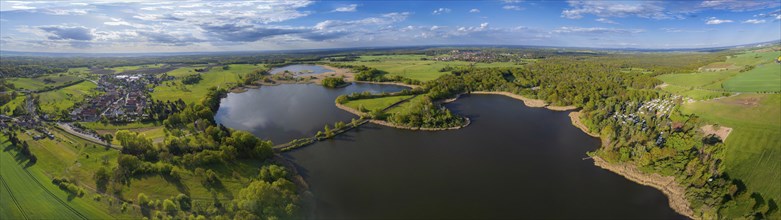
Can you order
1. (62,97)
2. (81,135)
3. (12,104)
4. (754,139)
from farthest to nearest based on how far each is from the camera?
1. (62,97)
2. (12,104)
3. (81,135)
4. (754,139)

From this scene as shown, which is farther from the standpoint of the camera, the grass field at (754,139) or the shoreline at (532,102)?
the shoreline at (532,102)

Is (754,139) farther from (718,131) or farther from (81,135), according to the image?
(81,135)

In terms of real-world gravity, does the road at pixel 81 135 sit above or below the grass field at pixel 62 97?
below

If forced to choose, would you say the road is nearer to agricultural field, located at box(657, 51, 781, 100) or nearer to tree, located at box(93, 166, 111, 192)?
tree, located at box(93, 166, 111, 192)

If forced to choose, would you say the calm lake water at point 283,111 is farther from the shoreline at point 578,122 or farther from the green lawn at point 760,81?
the green lawn at point 760,81

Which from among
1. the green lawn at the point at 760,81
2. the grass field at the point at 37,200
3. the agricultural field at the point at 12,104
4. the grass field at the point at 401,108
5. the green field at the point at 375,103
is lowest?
the grass field at the point at 37,200

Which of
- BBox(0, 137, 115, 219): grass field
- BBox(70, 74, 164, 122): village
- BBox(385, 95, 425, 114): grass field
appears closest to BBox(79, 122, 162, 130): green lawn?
BBox(70, 74, 164, 122): village

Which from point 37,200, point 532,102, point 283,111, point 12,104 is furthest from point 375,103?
point 12,104

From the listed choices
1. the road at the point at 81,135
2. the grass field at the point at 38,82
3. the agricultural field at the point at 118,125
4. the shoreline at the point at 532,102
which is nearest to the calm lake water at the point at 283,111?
the agricultural field at the point at 118,125
